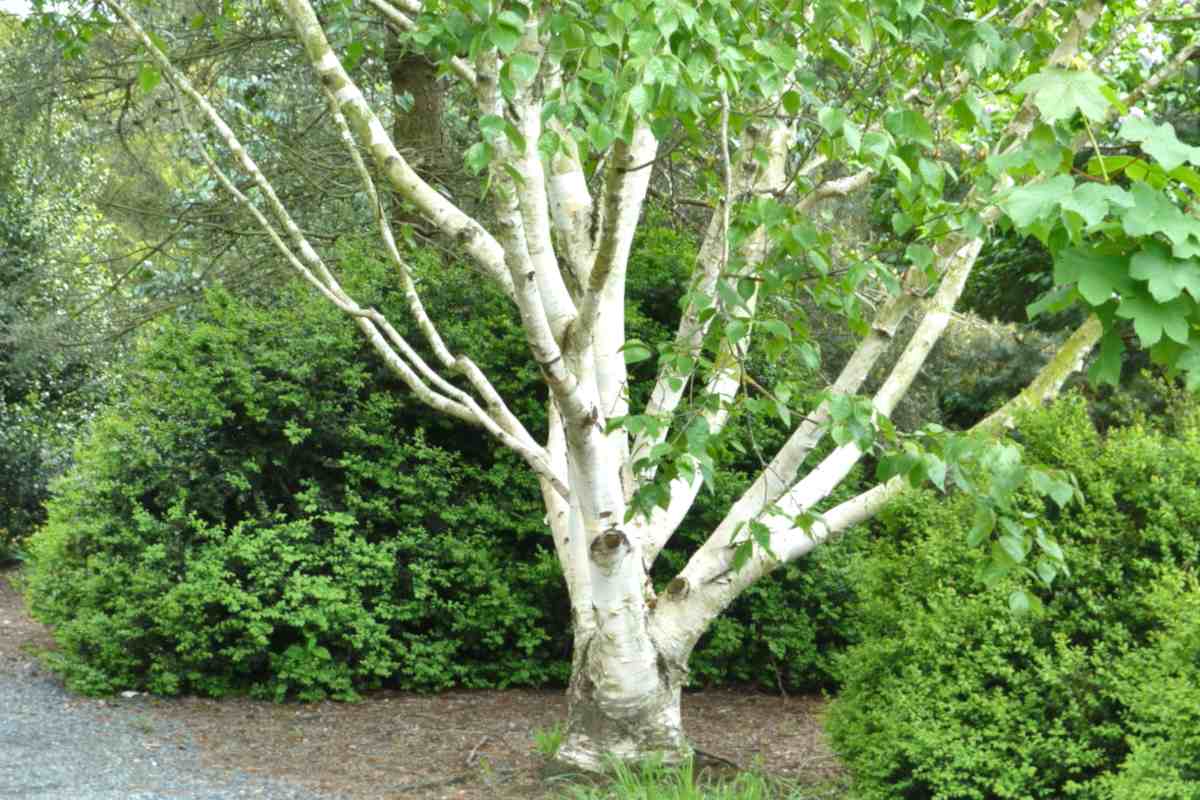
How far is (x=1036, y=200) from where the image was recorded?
2.47 m

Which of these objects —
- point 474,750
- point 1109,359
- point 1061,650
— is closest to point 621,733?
point 474,750

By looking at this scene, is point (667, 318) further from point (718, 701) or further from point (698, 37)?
point (698, 37)

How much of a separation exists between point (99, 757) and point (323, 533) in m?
2.07

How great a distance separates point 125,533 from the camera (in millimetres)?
7492

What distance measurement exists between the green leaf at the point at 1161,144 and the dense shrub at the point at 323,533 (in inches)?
206

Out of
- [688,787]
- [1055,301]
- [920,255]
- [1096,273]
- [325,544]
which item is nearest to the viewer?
[1096,273]

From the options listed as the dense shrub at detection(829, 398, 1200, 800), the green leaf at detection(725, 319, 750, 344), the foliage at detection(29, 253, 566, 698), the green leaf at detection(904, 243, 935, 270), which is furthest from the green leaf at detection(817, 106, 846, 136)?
the foliage at detection(29, 253, 566, 698)

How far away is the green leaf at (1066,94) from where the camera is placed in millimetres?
2451

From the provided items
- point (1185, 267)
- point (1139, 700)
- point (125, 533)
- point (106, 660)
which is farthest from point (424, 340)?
point (1185, 267)

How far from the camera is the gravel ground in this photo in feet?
18.3

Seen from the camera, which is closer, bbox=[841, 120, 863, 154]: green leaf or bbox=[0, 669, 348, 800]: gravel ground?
bbox=[841, 120, 863, 154]: green leaf

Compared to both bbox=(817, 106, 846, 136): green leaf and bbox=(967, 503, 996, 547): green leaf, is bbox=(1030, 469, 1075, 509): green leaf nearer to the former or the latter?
bbox=(967, 503, 996, 547): green leaf

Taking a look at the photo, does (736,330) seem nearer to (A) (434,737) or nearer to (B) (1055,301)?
(B) (1055,301)

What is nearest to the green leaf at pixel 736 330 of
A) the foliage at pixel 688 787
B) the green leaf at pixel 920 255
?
the green leaf at pixel 920 255
